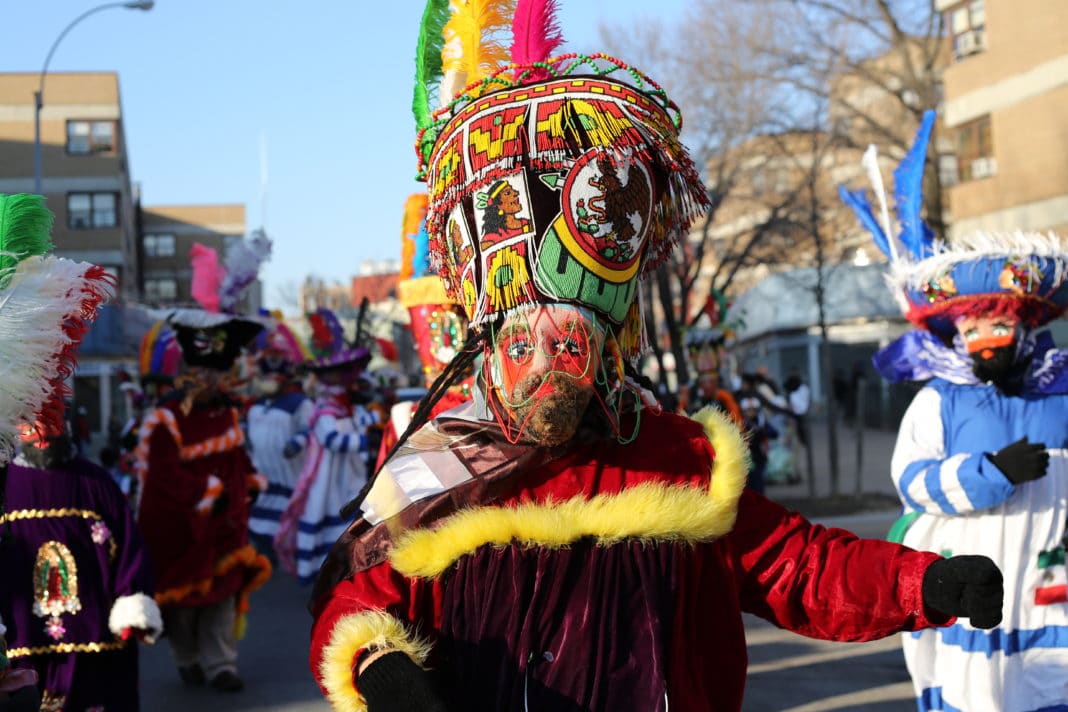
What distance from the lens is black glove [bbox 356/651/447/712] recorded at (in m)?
2.36

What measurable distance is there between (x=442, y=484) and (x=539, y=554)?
277mm

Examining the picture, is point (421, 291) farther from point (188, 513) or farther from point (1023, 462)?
point (1023, 462)

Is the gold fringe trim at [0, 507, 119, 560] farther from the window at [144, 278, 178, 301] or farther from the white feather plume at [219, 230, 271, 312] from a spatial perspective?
the window at [144, 278, 178, 301]

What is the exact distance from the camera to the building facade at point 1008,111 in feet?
72.4

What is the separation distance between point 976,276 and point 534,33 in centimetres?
301

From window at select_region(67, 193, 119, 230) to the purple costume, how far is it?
4284 cm

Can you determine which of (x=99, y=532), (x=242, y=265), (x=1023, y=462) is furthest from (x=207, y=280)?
(x=1023, y=462)

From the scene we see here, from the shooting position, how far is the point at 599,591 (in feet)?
8.76

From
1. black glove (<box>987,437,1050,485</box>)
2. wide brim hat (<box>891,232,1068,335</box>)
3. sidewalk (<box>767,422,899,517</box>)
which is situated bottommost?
sidewalk (<box>767,422,899,517</box>)

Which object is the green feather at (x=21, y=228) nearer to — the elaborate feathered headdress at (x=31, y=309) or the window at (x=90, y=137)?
the elaborate feathered headdress at (x=31, y=309)

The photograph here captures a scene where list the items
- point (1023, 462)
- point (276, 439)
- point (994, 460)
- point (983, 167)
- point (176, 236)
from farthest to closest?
point (176, 236)
point (983, 167)
point (276, 439)
point (994, 460)
point (1023, 462)

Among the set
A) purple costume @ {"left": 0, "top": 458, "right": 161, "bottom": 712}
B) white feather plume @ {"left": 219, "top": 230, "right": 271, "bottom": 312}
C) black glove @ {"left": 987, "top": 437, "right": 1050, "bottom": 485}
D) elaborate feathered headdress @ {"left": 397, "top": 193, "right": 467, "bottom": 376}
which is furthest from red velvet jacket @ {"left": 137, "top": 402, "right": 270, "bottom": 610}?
black glove @ {"left": 987, "top": 437, "right": 1050, "bottom": 485}

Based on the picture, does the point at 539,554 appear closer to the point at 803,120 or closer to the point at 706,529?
the point at 706,529

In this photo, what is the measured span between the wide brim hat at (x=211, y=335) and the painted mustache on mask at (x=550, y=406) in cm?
559
